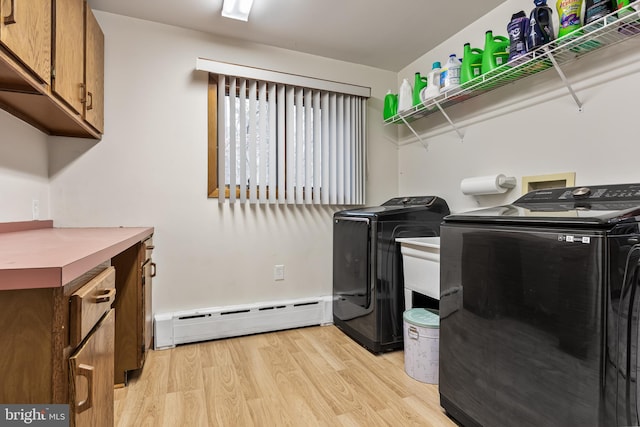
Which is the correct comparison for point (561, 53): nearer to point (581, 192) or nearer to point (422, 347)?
point (581, 192)

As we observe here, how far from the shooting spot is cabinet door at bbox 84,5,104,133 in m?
1.81

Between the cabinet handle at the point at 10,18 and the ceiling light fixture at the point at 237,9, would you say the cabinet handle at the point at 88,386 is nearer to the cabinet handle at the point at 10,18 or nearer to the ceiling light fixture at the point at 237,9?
the cabinet handle at the point at 10,18

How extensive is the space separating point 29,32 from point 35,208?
3.64 ft

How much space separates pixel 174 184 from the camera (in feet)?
7.67

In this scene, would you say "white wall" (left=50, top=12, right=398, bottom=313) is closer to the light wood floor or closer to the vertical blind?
the vertical blind

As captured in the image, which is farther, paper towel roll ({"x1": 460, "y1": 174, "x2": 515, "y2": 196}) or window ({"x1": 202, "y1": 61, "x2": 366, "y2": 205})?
window ({"x1": 202, "y1": 61, "x2": 366, "y2": 205})

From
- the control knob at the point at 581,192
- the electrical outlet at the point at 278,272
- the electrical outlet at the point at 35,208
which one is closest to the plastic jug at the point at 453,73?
the control knob at the point at 581,192

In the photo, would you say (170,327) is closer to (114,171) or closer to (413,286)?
(114,171)

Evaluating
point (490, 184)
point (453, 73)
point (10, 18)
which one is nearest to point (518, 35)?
point (453, 73)

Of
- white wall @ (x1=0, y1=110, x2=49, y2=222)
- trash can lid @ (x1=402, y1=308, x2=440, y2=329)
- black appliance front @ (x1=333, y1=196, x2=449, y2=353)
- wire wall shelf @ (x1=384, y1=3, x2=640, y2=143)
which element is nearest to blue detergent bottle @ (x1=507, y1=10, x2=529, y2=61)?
wire wall shelf @ (x1=384, y1=3, x2=640, y2=143)

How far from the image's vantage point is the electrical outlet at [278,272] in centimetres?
263

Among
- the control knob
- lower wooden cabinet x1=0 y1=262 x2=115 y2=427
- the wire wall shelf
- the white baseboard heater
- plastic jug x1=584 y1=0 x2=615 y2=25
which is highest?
plastic jug x1=584 y1=0 x2=615 y2=25

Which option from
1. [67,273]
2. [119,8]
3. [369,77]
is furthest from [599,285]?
[119,8]

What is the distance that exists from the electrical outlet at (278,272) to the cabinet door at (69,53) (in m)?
→ 1.63
